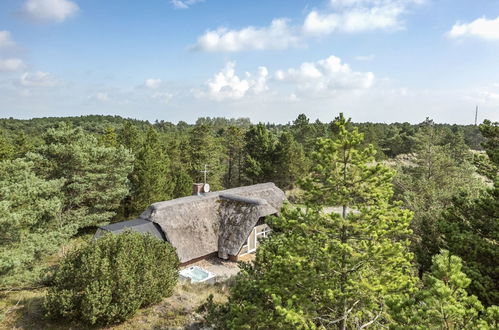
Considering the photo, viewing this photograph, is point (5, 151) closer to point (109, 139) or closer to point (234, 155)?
point (109, 139)

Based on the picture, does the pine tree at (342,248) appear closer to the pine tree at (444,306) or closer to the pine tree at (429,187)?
the pine tree at (444,306)

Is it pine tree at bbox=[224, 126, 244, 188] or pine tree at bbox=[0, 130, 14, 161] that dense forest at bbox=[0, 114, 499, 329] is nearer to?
pine tree at bbox=[0, 130, 14, 161]

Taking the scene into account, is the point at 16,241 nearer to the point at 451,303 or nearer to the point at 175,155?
the point at 451,303

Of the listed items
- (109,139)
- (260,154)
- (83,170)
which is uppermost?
(109,139)

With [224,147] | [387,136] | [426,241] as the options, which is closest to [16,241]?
[426,241]

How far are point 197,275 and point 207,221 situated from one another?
4.10 metres

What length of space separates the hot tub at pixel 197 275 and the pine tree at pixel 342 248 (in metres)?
10.8

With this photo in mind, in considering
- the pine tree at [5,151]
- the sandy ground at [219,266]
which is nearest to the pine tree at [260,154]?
the sandy ground at [219,266]

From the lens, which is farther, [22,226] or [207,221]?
[207,221]

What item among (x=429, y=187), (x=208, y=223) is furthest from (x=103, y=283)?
(x=429, y=187)

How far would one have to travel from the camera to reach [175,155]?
112 feet

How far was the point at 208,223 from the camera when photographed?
1998 cm

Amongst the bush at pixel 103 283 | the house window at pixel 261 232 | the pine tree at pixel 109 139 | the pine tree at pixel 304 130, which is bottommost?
the house window at pixel 261 232

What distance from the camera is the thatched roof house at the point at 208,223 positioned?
59.6 feet
